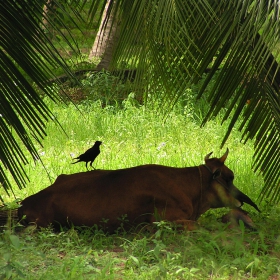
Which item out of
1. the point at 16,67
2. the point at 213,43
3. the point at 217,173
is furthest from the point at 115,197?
the point at 16,67

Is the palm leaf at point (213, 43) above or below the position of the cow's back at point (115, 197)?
above

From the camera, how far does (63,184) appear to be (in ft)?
15.0

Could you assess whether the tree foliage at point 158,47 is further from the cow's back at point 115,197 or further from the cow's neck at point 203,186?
the cow's back at point 115,197

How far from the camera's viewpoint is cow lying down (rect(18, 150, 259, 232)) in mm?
4352

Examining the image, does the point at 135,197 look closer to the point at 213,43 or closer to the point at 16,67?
the point at 213,43

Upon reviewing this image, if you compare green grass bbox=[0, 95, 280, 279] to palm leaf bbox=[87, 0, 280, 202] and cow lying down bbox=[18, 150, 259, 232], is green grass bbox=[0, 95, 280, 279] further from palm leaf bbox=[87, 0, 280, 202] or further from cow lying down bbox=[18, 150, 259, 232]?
palm leaf bbox=[87, 0, 280, 202]

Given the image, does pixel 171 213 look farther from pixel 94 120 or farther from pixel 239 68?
pixel 94 120

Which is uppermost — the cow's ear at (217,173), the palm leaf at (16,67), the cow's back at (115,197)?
the palm leaf at (16,67)

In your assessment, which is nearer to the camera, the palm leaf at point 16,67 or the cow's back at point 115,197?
the palm leaf at point 16,67

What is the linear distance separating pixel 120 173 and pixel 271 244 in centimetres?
115

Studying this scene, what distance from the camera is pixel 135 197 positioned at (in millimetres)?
4367

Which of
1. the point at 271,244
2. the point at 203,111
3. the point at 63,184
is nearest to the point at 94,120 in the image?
the point at 203,111

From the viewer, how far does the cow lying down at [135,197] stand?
4.35 m

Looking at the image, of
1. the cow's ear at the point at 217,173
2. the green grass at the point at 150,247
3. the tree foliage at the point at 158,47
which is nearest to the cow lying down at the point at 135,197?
the cow's ear at the point at 217,173
